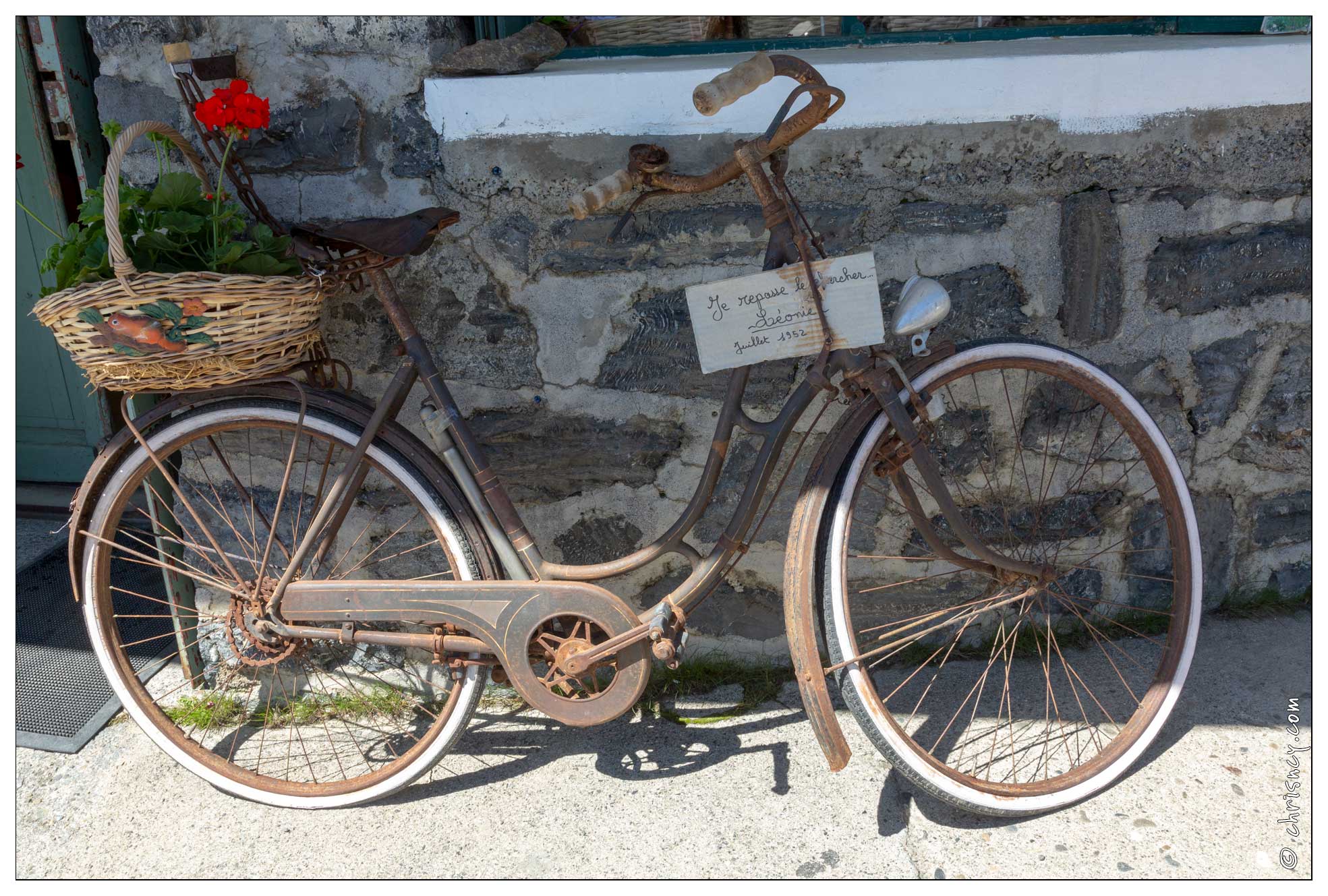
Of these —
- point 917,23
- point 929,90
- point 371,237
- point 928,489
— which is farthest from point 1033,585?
point 371,237

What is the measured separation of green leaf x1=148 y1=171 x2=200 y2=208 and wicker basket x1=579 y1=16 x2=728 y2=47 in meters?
1.05

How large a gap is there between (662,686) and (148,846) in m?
1.22

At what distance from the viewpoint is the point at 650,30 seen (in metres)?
2.38

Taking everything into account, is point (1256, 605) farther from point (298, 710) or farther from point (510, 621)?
point (298, 710)

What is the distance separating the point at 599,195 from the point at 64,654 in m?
2.17

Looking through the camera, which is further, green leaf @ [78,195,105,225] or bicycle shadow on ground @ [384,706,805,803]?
bicycle shadow on ground @ [384,706,805,803]

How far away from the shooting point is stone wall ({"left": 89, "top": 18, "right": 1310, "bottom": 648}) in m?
2.12

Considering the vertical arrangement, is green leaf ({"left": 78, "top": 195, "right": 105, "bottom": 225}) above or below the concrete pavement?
above

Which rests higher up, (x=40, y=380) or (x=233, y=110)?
(x=233, y=110)

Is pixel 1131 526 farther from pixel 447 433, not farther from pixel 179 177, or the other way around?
pixel 179 177

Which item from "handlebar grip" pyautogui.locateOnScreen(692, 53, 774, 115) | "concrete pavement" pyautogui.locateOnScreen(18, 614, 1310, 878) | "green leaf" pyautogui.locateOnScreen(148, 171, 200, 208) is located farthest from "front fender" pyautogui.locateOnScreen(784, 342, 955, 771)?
"green leaf" pyautogui.locateOnScreen(148, 171, 200, 208)

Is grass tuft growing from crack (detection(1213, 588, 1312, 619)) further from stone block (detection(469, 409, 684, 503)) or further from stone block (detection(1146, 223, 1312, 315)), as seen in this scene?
stone block (detection(469, 409, 684, 503))

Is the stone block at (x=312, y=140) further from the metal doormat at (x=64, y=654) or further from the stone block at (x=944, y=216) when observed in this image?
the stone block at (x=944, y=216)

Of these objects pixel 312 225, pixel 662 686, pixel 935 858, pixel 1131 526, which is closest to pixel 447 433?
pixel 312 225
